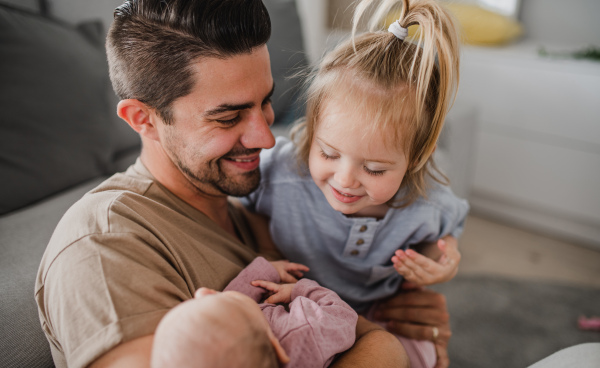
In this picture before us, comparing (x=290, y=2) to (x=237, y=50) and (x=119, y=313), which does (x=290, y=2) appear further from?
(x=119, y=313)

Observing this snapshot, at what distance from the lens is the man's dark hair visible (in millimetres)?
985

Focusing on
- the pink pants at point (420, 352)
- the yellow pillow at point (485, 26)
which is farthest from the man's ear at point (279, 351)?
the yellow pillow at point (485, 26)

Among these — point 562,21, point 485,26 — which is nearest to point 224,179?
point 485,26

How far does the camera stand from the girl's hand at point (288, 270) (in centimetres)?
107

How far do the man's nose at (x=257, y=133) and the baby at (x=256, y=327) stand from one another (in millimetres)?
284

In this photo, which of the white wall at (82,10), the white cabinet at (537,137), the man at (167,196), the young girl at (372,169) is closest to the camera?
the man at (167,196)

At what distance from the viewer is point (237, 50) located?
40.3 inches

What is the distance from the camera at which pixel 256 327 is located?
2.28 ft

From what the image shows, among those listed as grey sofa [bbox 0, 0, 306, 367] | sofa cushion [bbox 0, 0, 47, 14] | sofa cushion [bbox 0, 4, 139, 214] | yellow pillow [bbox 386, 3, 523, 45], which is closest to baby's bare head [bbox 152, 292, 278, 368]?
grey sofa [bbox 0, 0, 306, 367]

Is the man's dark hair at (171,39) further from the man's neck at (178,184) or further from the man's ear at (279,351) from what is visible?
the man's ear at (279,351)

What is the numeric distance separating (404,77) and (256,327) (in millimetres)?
633

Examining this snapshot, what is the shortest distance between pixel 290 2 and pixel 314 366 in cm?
201

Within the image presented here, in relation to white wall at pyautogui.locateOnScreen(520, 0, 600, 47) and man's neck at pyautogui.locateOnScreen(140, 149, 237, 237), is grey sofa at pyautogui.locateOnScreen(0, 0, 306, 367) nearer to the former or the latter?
man's neck at pyautogui.locateOnScreen(140, 149, 237, 237)

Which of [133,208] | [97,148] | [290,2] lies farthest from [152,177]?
[290,2]
